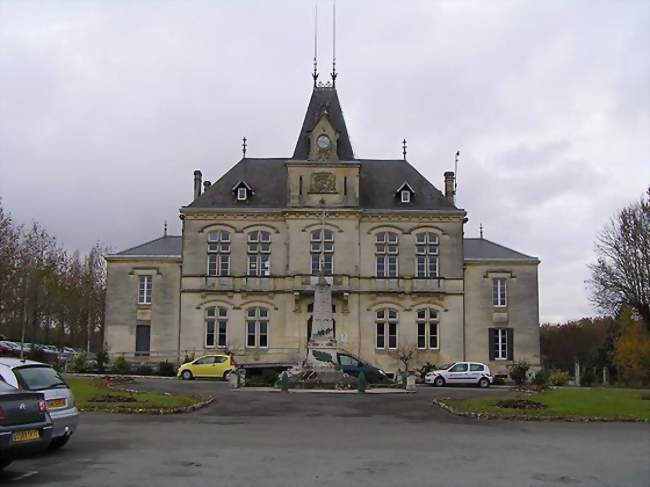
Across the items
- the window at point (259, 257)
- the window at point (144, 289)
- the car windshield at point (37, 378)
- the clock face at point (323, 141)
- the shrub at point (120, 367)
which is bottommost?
the shrub at point (120, 367)

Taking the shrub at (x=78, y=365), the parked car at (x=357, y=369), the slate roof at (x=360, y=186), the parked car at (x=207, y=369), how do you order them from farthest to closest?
A: the slate roof at (x=360, y=186), the shrub at (x=78, y=365), the parked car at (x=207, y=369), the parked car at (x=357, y=369)

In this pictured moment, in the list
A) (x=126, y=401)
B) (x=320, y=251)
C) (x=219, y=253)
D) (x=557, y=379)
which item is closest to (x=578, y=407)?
(x=126, y=401)

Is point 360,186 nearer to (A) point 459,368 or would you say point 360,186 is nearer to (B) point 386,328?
(B) point 386,328

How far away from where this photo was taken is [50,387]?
1346 centimetres

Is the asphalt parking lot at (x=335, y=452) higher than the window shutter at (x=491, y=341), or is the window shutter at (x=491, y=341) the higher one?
the window shutter at (x=491, y=341)

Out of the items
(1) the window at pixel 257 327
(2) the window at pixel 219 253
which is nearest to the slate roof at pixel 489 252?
(1) the window at pixel 257 327

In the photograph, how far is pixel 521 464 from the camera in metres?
12.6

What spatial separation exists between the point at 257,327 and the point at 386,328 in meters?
8.06

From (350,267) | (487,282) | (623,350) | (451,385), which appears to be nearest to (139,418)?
(451,385)

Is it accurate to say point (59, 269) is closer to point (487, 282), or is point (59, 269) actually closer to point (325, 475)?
point (487, 282)

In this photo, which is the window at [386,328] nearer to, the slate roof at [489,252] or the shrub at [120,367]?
the slate roof at [489,252]

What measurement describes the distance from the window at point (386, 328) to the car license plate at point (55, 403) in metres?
35.9

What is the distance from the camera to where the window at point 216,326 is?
48.5 m

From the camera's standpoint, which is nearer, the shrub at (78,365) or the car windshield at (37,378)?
the car windshield at (37,378)
